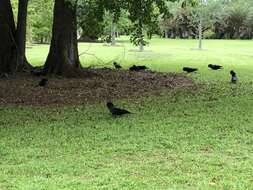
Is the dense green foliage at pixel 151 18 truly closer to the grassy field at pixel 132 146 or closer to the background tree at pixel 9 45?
the background tree at pixel 9 45

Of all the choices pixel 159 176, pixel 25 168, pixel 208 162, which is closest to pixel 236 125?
pixel 208 162

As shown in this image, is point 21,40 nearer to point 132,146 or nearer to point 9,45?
point 9,45

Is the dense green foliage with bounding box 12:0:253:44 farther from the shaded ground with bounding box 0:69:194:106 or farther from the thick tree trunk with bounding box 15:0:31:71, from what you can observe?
the thick tree trunk with bounding box 15:0:31:71

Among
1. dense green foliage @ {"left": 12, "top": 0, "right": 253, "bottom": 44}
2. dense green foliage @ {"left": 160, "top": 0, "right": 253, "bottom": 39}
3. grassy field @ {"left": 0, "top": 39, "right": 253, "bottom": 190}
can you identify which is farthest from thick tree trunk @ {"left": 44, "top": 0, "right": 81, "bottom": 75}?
dense green foliage @ {"left": 160, "top": 0, "right": 253, "bottom": 39}

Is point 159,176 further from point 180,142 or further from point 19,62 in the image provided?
point 19,62

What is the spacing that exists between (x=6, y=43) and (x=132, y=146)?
1152 centimetres

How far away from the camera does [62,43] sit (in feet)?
60.0

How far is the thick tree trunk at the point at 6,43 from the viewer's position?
60.9ft

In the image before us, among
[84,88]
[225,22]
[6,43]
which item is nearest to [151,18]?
[84,88]

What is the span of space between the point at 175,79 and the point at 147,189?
12954mm

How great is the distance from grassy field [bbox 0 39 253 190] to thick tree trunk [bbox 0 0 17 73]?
6495mm

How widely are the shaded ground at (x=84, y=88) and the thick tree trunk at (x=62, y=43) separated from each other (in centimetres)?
74

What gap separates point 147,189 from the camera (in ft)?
20.0

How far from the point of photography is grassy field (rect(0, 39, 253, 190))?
6453 mm
